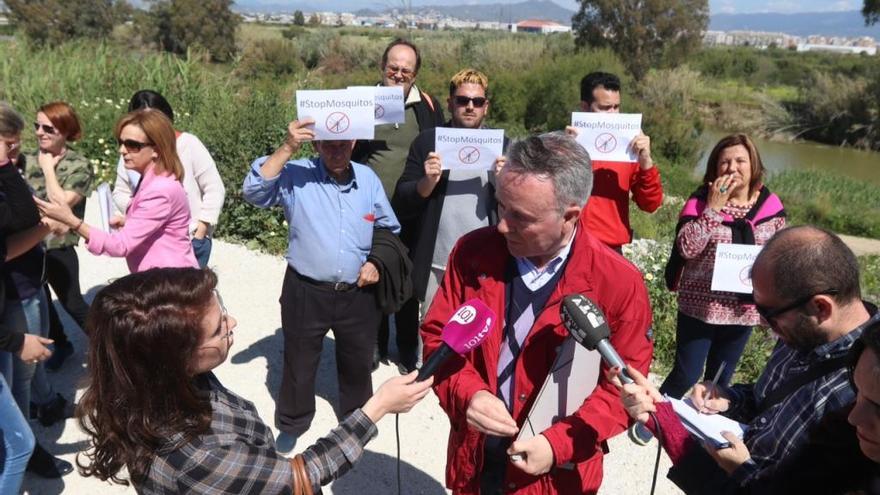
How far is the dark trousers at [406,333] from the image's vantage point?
482cm

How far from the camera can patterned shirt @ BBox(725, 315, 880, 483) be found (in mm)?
1693

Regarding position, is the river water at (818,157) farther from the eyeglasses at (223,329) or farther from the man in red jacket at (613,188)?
the eyeglasses at (223,329)

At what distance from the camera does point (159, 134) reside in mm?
3512

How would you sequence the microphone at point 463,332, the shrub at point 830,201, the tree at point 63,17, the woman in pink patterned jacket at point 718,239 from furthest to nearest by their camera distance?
the tree at point 63,17 → the shrub at point 830,201 → the woman in pink patterned jacket at point 718,239 → the microphone at point 463,332

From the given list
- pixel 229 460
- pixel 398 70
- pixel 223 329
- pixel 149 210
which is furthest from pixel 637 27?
pixel 229 460

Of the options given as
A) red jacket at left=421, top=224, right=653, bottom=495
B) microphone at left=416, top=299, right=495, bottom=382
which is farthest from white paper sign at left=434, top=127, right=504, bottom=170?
microphone at left=416, top=299, right=495, bottom=382

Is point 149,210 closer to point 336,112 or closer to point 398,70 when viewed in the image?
point 336,112

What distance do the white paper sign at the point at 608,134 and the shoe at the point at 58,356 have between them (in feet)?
13.4

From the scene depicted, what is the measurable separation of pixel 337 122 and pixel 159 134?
1.04 meters

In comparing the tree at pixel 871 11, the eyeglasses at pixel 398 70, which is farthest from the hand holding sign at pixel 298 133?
the tree at pixel 871 11

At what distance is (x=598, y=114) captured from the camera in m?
3.73

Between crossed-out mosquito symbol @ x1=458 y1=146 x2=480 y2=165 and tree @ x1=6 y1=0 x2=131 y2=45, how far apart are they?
23.6 m

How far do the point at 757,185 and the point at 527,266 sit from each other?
2.04 metres

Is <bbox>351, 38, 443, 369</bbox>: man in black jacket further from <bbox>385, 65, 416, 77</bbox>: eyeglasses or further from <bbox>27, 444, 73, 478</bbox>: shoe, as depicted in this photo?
<bbox>27, 444, 73, 478</bbox>: shoe
